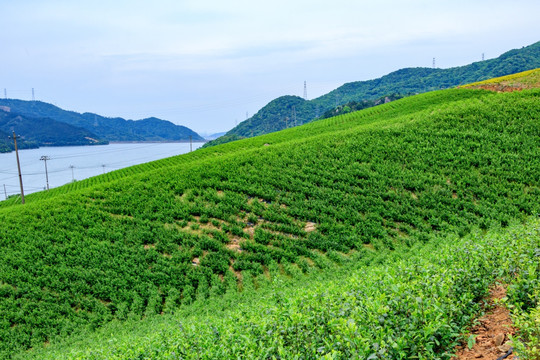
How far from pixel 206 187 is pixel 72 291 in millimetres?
8351

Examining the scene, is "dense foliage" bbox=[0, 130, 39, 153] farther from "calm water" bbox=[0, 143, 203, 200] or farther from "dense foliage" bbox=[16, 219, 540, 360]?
"dense foliage" bbox=[16, 219, 540, 360]

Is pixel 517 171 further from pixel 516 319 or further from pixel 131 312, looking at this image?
pixel 131 312

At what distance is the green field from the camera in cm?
468

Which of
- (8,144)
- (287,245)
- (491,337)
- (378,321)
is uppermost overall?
(8,144)

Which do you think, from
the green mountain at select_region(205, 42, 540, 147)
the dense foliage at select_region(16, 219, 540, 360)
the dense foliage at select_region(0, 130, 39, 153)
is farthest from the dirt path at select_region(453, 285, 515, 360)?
the dense foliage at select_region(0, 130, 39, 153)

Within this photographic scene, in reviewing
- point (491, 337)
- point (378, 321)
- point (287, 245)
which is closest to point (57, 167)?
point (287, 245)

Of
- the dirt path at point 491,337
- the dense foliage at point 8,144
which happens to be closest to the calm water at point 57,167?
the dense foliage at point 8,144

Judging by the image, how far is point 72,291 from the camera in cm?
1217

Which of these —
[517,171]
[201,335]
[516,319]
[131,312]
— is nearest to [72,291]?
[131,312]

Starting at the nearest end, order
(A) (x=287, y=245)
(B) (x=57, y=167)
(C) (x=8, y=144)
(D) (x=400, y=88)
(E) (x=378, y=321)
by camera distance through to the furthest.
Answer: (E) (x=378, y=321)
(A) (x=287, y=245)
(B) (x=57, y=167)
(C) (x=8, y=144)
(D) (x=400, y=88)

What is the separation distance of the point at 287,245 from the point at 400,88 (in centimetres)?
17856

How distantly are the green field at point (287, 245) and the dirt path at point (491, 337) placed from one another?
274 mm

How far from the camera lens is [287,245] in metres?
13.8

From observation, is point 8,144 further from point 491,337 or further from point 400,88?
point 491,337
